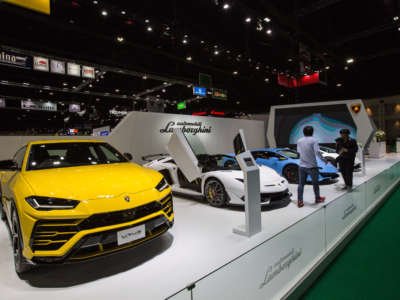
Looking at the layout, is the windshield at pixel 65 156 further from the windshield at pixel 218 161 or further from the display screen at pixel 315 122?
the display screen at pixel 315 122

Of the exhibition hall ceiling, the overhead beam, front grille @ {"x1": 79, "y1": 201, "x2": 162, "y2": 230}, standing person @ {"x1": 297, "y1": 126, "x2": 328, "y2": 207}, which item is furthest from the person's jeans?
the overhead beam

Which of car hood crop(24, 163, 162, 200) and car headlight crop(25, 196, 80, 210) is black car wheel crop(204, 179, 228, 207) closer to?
car hood crop(24, 163, 162, 200)

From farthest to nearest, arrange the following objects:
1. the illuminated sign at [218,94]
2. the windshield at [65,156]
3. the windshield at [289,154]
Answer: the illuminated sign at [218,94] → the windshield at [289,154] → the windshield at [65,156]

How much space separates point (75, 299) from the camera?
5.92 feet

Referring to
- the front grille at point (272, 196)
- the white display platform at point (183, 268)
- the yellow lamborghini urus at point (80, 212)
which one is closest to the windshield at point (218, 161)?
the front grille at point (272, 196)

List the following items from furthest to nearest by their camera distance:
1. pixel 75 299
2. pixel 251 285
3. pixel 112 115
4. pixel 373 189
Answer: pixel 112 115
pixel 373 189
pixel 75 299
pixel 251 285

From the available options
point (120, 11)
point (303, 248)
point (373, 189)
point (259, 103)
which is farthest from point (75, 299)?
point (259, 103)

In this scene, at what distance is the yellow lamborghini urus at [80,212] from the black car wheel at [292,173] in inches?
173

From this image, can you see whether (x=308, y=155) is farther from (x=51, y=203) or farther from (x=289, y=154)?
(x=51, y=203)

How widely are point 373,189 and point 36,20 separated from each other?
1040 cm

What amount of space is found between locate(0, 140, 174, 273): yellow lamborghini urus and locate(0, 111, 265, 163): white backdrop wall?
5674mm

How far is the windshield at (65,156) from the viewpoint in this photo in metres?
2.63

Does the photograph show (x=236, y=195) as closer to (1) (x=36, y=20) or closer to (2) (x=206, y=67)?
(1) (x=36, y=20)

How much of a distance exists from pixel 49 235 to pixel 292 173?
219 inches
